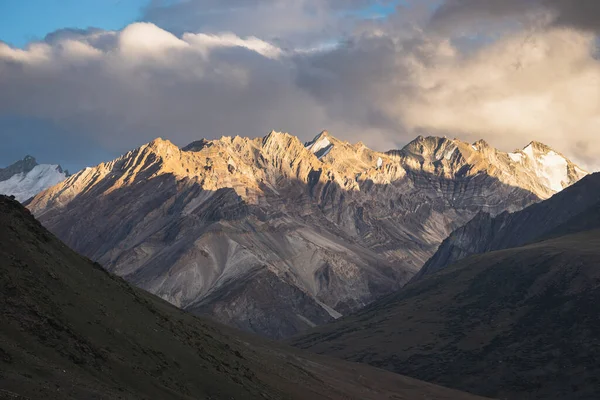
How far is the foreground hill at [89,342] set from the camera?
6451cm

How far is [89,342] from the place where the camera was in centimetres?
7725

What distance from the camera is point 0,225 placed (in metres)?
87.7

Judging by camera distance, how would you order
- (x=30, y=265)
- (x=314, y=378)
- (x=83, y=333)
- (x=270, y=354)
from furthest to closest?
(x=270, y=354)
(x=314, y=378)
(x=30, y=265)
(x=83, y=333)

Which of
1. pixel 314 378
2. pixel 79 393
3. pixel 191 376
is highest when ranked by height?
pixel 314 378

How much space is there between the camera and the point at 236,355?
403ft

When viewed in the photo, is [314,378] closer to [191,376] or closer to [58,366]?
[191,376]

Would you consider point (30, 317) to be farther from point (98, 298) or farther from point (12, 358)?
point (98, 298)

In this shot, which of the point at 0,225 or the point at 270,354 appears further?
the point at 270,354

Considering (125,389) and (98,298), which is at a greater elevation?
(98,298)

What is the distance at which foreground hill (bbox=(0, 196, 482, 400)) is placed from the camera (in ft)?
212

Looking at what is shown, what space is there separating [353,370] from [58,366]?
134 m

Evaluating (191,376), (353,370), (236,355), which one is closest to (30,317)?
(191,376)

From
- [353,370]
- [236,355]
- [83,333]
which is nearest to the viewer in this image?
[83,333]

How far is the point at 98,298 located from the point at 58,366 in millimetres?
26993
